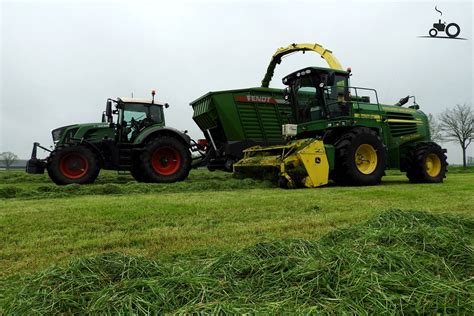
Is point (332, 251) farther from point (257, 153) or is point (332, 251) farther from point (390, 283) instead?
point (257, 153)

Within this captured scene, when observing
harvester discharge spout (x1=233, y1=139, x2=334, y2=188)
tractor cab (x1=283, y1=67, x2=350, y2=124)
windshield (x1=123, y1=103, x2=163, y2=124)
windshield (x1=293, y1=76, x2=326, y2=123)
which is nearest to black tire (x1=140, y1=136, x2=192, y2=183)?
windshield (x1=123, y1=103, x2=163, y2=124)

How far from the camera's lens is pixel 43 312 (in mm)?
1642

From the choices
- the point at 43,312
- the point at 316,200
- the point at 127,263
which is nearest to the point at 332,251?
the point at 127,263

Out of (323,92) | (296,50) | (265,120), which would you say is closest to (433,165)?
(323,92)

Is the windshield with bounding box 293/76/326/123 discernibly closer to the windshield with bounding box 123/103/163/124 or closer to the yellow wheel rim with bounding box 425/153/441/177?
the yellow wheel rim with bounding box 425/153/441/177

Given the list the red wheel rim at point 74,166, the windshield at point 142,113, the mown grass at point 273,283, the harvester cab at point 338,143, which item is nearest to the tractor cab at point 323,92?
the harvester cab at point 338,143

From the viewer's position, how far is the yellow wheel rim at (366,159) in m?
9.20

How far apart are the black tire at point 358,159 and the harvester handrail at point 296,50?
150 inches

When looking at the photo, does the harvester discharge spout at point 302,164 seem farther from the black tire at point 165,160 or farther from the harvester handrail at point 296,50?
the harvester handrail at point 296,50

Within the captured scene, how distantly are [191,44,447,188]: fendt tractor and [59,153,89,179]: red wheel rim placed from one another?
3639mm

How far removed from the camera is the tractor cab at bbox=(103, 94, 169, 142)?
33.9 ft

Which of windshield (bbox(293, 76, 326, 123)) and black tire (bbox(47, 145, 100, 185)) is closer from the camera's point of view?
black tire (bbox(47, 145, 100, 185))

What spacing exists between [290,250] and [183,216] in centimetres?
230

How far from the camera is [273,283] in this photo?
1924mm
